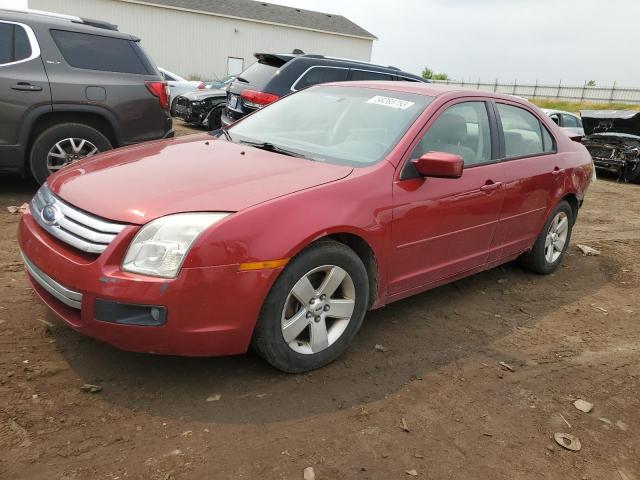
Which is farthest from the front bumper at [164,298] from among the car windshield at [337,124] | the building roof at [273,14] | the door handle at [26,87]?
the building roof at [273,14]

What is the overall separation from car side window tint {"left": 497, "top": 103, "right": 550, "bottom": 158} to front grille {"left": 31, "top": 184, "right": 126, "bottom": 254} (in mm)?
3040

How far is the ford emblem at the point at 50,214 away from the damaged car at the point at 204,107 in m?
9.83

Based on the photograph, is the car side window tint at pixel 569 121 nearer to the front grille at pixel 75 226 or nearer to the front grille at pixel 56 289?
the front grille at pixel 75 226

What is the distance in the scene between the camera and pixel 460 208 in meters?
3.76

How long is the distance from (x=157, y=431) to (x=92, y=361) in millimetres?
738

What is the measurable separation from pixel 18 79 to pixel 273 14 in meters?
32.8

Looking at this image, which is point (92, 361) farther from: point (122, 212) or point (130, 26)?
point (130, 26)

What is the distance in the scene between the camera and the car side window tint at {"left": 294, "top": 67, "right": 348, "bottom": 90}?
8.61m

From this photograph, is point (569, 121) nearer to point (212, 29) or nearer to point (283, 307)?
point (283, 307)

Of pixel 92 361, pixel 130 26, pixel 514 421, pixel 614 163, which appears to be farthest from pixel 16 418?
pixel 130 26

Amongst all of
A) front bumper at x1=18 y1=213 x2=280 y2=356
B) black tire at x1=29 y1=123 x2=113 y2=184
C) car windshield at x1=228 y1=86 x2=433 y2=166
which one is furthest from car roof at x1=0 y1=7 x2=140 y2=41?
front bumper at x1=18 y1=213 x2=280 y2=356

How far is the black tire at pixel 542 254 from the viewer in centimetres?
497

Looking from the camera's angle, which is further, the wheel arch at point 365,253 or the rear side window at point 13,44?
the rear side window at point 13,44

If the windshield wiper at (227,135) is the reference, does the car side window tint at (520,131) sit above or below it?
above
